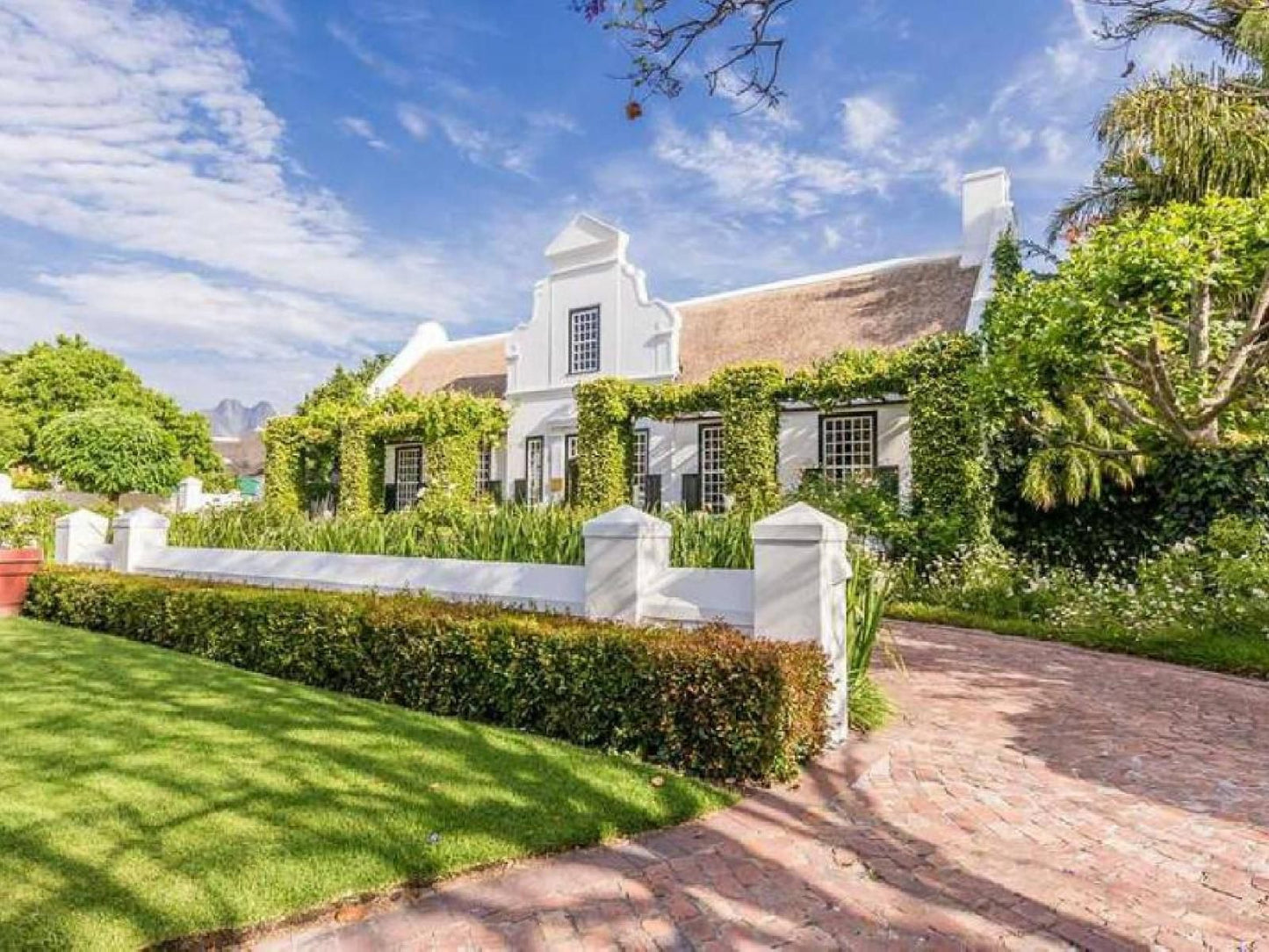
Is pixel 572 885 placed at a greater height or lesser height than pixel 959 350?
lesser

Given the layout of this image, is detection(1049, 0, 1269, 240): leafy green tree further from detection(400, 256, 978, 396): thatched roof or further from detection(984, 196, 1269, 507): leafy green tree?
detection(984, 196, 1269, 507): leafy green tree

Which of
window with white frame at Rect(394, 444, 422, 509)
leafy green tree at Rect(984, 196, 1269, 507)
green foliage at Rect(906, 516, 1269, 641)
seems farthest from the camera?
window with white frame at Rect(394, 444, 422, 509)

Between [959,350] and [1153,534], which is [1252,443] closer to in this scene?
[1153,534]

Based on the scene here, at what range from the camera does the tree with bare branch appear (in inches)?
161

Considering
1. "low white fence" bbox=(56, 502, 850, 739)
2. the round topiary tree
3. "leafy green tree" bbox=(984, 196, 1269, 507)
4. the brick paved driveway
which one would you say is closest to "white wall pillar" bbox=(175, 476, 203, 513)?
the round topiary tree

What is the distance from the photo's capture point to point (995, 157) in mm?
17125

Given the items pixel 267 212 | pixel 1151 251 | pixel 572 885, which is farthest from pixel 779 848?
pixel 267 212

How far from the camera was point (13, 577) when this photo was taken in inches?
445

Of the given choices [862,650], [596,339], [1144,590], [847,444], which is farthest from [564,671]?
[596,339]

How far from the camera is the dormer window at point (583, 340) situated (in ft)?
66.5

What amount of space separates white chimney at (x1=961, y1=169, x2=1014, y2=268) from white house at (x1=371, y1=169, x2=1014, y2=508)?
0.02 m

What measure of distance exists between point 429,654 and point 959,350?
11.9 meters

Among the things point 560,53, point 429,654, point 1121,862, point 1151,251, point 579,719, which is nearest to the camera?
point 1121,862

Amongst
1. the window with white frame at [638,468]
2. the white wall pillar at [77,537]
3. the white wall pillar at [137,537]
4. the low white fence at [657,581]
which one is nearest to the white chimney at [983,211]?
the window with white frame at [638,468]
